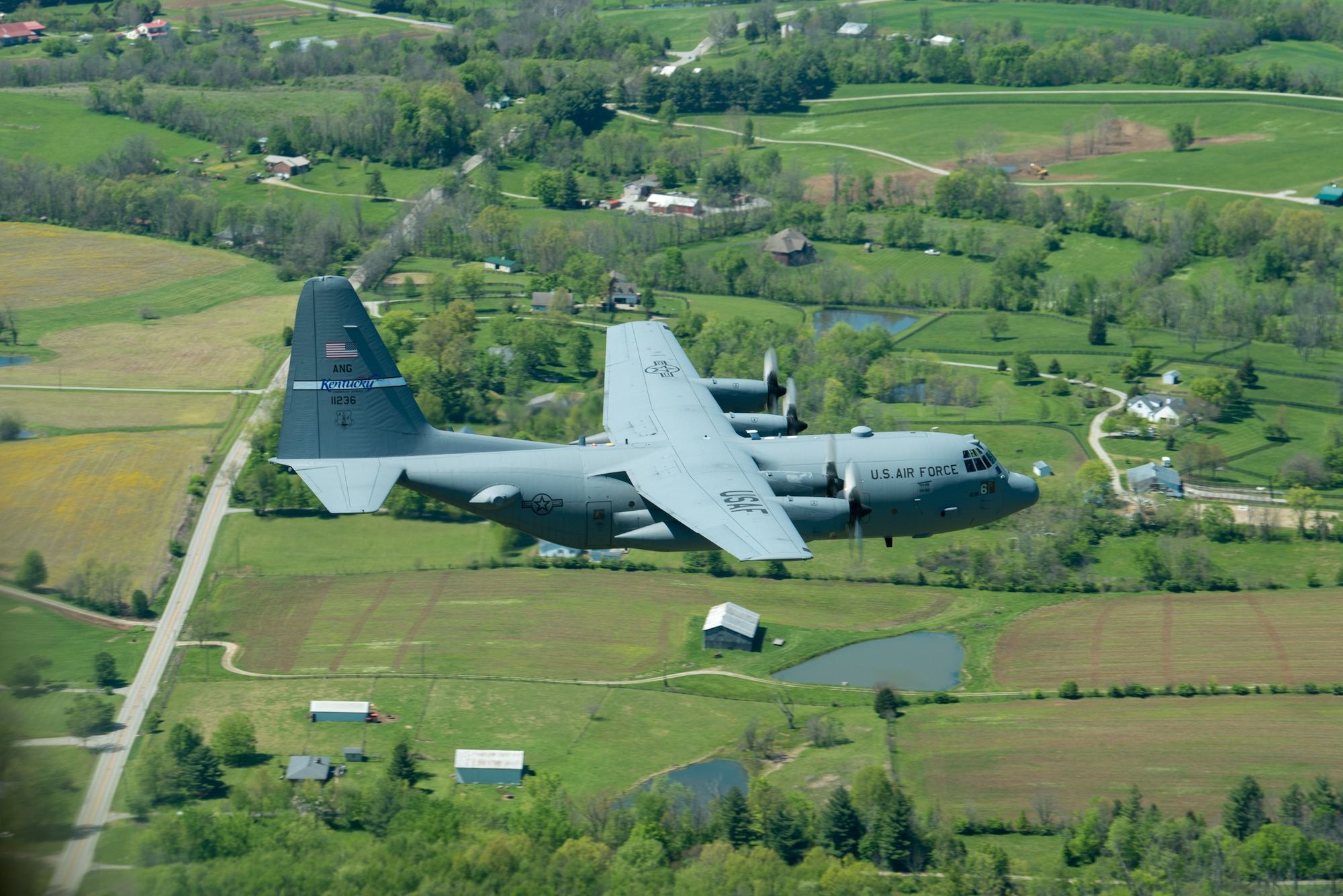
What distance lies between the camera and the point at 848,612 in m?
123

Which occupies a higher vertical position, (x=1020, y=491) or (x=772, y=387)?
(x=772, y=387)

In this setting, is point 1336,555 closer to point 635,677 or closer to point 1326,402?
point 1326,402

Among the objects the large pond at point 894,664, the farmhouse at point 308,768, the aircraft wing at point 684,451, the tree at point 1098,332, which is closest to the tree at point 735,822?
the large pond at point 894,664

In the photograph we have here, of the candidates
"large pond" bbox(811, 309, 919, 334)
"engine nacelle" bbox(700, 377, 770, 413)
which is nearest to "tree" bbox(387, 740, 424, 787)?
"engine nacelle" bbox(700, 377, 770, 413)

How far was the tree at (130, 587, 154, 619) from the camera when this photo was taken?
119562mm

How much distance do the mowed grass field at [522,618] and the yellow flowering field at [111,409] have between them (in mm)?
34980

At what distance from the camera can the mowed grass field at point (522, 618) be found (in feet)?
374

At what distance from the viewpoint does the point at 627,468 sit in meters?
64.7

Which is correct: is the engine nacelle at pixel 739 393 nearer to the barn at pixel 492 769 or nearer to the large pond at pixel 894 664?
the barn at pixel 492 769

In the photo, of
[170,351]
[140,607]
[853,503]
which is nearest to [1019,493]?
[853,503]

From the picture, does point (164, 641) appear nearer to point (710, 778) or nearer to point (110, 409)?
point (110, 409)

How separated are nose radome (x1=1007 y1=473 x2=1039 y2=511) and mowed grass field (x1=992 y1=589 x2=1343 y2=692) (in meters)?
47.1

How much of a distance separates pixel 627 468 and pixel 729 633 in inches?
2145

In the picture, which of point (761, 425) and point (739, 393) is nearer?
point (761, 425)
